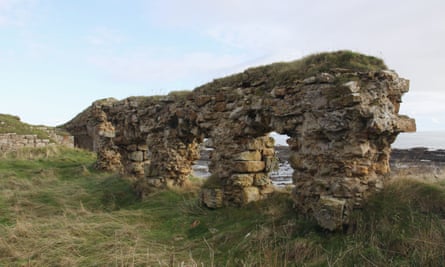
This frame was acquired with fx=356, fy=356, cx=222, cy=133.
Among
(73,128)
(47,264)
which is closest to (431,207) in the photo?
(47,264)

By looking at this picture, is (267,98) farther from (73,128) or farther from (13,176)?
(73,128)

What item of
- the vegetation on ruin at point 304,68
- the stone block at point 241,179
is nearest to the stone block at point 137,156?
the vegetation on ruin at point 304,68

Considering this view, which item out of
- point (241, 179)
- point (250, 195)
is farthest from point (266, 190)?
point (241, 179)

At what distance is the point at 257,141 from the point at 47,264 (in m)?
4.10

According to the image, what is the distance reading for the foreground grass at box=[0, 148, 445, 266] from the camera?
412 centimetres

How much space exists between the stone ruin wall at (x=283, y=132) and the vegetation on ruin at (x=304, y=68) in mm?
47

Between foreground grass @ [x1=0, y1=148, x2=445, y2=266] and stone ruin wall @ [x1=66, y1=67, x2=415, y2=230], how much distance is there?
35cm

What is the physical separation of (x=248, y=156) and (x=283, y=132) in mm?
1065

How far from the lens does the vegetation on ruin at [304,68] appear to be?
5.38m

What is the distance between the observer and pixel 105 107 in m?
14.1

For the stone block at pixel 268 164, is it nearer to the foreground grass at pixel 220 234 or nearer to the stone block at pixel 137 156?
the foreground grass at pixel 220 234

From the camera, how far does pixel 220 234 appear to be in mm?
5547

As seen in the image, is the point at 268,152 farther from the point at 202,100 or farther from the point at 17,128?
the point at 17,128

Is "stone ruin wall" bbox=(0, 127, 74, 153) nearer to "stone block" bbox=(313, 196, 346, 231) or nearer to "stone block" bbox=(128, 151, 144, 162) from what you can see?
"stone block" bbox=(128, 151, 144, 162)
